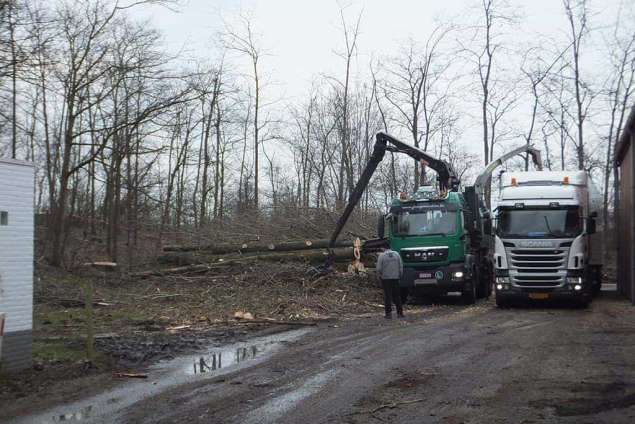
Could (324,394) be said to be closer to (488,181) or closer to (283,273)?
(283,273)

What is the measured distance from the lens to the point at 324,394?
846cm

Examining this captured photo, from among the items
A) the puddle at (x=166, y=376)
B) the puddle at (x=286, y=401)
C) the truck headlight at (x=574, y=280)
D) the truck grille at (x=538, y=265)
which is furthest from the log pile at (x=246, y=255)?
the puddle at (x=286, y=401)

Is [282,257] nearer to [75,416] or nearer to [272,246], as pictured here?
[272,246]

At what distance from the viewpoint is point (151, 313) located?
1780 centimetres

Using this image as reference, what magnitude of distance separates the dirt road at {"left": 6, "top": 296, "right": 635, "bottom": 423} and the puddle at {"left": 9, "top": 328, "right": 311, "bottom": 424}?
10cm

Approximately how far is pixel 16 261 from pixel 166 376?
2884 millimetres

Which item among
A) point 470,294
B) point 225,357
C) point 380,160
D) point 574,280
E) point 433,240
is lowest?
point 225,357

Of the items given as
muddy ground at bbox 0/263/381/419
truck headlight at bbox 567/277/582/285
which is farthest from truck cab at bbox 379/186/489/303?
truck headlight at bbox 567/277/582/285

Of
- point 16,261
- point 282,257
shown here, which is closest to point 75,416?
point 16,261

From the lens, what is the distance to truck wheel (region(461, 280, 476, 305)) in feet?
69.9

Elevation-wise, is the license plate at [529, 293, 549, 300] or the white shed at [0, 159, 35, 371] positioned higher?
the white shed at [0, 159, 35, 371]

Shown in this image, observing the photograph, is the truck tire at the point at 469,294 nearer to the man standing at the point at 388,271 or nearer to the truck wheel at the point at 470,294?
the truck wheel at the point at 470,294

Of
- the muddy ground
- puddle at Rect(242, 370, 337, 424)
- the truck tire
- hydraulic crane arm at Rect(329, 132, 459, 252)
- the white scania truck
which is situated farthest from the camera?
hydraulic crane arm at Rect(329, 132, 459, 252)

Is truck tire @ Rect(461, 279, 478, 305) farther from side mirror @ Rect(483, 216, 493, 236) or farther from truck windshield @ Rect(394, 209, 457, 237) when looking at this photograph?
side mirror @ Rect(483, 216, 493, 236)
